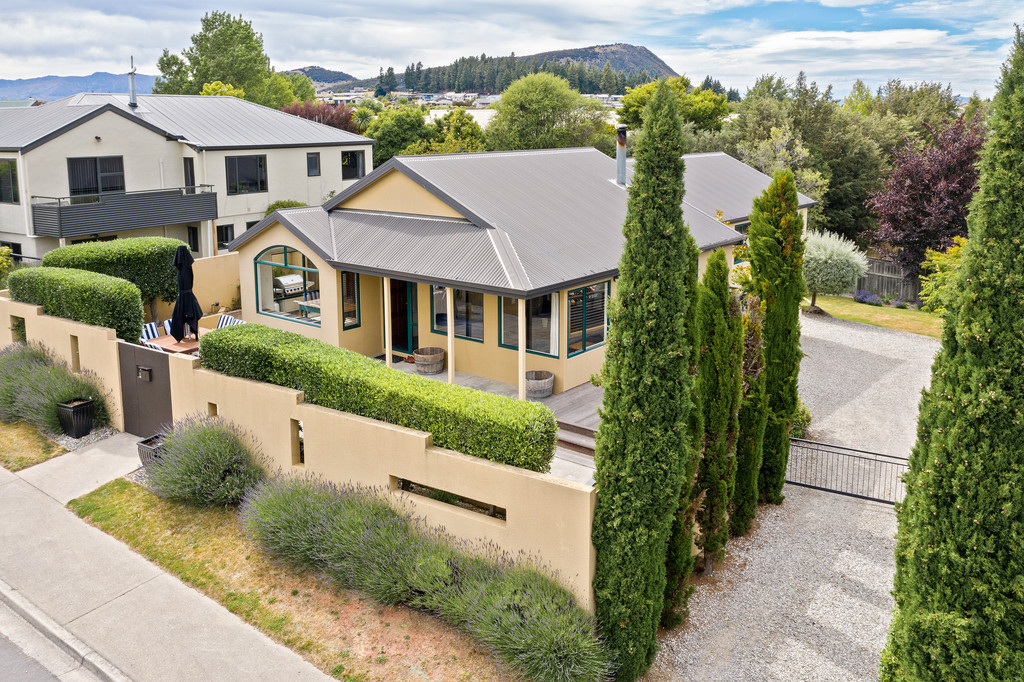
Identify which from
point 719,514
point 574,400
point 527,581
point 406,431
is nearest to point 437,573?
point 527,581

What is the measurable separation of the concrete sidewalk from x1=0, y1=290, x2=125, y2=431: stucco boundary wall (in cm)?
251

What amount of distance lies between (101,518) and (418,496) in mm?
5377

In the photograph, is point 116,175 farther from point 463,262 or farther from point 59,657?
point 59,657

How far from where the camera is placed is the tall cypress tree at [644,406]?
8.41 m

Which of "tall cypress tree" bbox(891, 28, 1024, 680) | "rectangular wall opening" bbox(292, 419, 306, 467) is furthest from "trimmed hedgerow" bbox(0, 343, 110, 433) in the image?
"tall cypress tree" bbox(891, 28, 1024, 680)

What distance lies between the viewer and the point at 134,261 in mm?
19656

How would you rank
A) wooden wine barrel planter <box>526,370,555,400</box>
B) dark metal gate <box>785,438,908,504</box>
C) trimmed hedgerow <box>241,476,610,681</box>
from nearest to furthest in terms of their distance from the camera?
trimmed hedgerow <box>241,476,610,681</box> → dark metal gate <box>785,438,908,504</box> → wooden wine barrel planter <box>526,370,555,400</box>

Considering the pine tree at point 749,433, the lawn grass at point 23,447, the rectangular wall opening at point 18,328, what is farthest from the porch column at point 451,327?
the rectangular wall opening at point 18,328

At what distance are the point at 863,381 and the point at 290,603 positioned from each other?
15.4 m

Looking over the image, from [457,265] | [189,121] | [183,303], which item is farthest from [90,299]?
[189,121]

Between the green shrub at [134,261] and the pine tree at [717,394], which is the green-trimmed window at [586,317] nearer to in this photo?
the pine tree at [717,394]

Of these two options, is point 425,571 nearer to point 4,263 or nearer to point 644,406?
point 644,406

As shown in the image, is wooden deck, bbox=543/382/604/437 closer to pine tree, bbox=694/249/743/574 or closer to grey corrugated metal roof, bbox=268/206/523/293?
grey corrugated metal roof, bbox=268/206/523/293

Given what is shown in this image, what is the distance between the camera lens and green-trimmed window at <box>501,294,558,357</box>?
1709 centimetres
